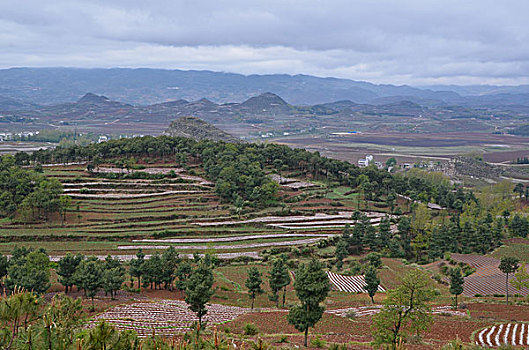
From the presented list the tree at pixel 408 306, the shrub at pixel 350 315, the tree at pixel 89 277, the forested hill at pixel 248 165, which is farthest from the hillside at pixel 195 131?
the tree at pixel 408 306

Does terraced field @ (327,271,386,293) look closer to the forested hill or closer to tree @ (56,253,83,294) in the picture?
tree @ (56,253,83,294)

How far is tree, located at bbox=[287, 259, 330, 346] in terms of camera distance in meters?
21.9

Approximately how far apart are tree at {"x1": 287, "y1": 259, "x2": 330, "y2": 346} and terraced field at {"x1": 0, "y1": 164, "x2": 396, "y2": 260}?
107 ft

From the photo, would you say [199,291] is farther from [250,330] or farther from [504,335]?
[504,335]

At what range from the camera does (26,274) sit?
1320 inches

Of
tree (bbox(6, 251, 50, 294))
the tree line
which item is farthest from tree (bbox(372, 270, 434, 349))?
the tree line

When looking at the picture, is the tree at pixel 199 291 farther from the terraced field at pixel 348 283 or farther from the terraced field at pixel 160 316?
the terraced field at pixel 348 283

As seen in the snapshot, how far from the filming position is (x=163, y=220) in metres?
64.6

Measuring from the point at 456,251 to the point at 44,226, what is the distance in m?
64.6

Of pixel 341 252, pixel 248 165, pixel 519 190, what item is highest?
pixel 248 165

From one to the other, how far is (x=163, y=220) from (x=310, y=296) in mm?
46742

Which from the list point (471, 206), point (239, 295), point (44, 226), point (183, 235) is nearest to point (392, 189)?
point (471, 206)

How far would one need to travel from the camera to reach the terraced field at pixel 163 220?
5572 centimetres

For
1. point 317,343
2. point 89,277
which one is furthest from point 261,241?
point 317,343
